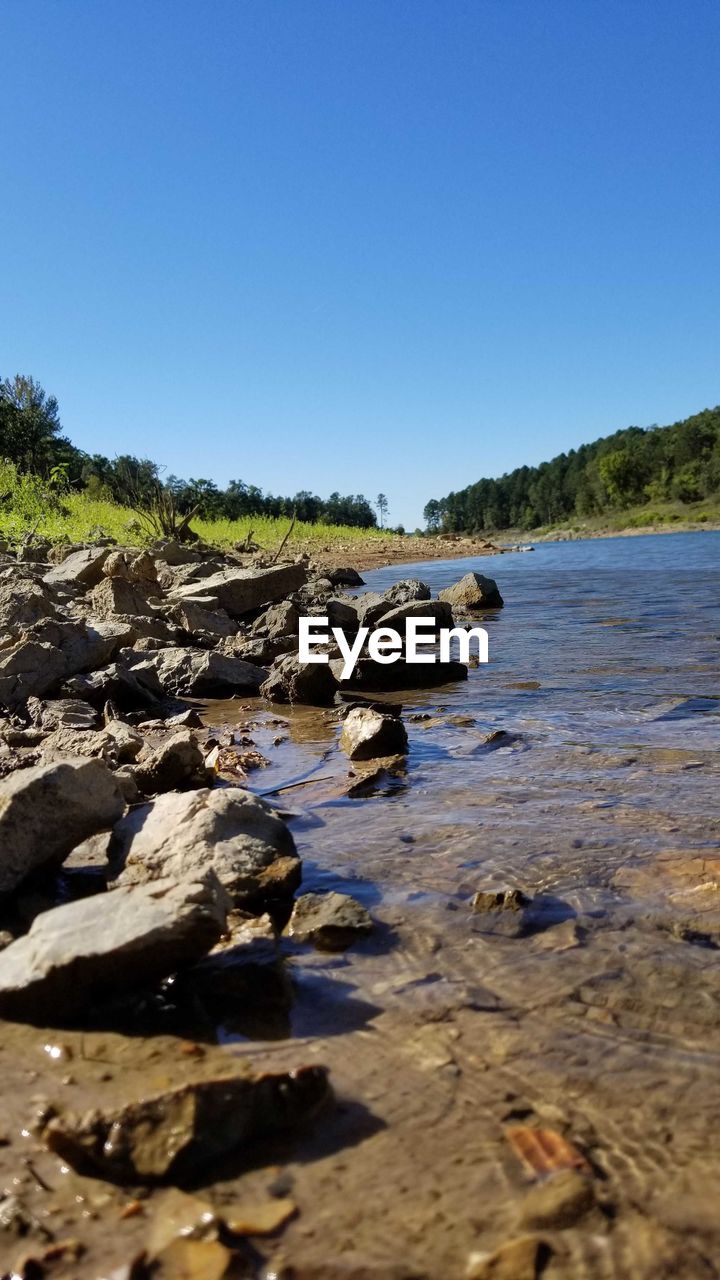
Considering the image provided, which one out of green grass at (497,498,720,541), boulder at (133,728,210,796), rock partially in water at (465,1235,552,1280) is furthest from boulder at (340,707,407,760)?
green grass at (497,498,720,541)

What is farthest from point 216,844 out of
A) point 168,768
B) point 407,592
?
point 407,592

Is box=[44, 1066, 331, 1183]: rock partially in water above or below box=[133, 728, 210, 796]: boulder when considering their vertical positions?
below

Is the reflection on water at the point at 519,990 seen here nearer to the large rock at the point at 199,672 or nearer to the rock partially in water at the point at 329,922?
the rock partially in water at the point at 329,922

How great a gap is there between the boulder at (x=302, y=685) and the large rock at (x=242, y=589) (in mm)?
3808

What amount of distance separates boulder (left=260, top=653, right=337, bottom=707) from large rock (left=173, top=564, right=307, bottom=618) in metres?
3.81

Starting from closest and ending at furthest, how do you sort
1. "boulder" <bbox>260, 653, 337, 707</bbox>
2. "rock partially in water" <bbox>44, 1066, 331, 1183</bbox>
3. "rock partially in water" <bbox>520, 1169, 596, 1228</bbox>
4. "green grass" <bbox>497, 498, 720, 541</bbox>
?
"rock partially in water" <bbox>520, 1169, 596, 1228</bbox> → "rock partially in water" <bbox>44, 1066, 331, 1183</bbox> → "boulder" <bbox>260, 653, 337, 707</bbox> → "green grass" <bbox>497, 498, 720, 541</bbox>

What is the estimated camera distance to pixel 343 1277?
1.37m

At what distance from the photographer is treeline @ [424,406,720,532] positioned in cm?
10338

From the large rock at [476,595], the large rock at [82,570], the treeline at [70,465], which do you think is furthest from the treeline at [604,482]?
the large rock at [82,570]

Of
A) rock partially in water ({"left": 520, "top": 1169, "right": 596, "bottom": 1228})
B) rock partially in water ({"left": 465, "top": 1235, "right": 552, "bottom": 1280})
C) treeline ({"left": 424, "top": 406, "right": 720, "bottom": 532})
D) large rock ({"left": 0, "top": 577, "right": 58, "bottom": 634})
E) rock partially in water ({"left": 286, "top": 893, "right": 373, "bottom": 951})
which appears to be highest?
treeline ({"left": 424, "top": 406, "right": 720, "bottom": 532})

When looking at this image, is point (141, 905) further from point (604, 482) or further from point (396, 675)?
point (604, 482)

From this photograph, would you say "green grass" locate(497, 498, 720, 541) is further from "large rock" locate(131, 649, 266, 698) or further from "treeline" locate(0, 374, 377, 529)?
"large rock" locate(131, 649, 266, 698)

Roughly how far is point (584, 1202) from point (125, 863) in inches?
72.1

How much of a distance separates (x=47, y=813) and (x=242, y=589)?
27.7ft
